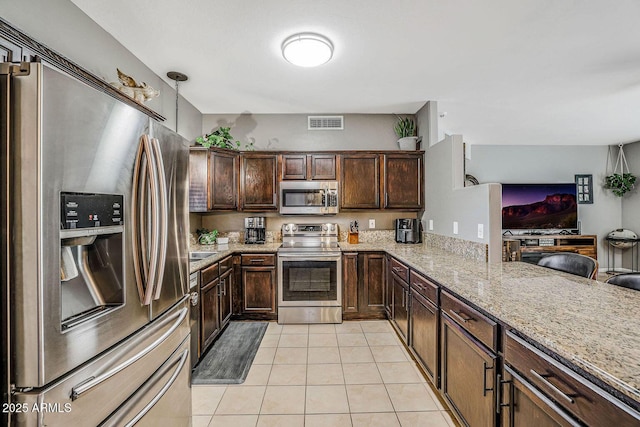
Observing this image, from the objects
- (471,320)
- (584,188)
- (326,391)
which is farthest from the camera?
(584,188)

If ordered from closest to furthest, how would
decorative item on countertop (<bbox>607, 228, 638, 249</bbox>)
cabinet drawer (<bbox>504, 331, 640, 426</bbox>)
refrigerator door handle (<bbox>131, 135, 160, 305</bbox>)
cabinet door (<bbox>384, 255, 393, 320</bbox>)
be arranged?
1. cabinet drawer (<bbox>504, 331, 640, 426</bbox>)
2. refrigerator door handle (<bbox>131, 135, 160, 305</bbox>)
3. cabinet door (<bbox>384, 255, 393, 320</bbox>)
4. decorative item on countertop (<bbox>607, 228, 638, 249</bbox>)

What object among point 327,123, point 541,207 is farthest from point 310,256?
point 541,207

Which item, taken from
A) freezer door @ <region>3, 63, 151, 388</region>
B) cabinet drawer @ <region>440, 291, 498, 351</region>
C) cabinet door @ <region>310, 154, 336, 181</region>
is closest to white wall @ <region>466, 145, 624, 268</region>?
cabinet door @ <region>310, 154, 336, 181</region>

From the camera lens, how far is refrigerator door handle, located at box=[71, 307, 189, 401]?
3.11 ft

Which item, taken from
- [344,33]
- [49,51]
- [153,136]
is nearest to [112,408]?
[153,136]

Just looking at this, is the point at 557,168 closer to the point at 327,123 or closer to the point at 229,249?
the point at 327,123

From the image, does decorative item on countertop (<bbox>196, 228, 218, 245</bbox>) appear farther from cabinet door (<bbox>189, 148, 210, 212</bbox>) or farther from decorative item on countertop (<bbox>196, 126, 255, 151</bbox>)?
decorative item on countertop (<bbox>196, 126, 255, 151</bbox>)

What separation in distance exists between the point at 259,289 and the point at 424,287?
1.98 metres

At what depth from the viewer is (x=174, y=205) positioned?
1510mm

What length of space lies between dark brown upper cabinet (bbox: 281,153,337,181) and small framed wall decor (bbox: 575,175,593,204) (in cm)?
557

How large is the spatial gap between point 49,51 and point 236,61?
1.32 m

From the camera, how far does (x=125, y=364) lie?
1.13 m

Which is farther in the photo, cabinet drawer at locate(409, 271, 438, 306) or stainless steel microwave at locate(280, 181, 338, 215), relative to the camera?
stainless steel microwave at locate(280, 181, 338, 215)

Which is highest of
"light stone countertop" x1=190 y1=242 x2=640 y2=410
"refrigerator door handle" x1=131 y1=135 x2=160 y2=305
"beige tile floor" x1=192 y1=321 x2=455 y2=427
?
"refrigerator door handle" x1=131 y1=135 x2=160 y2=305
